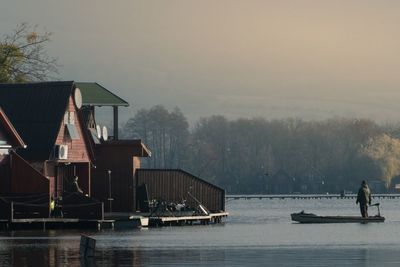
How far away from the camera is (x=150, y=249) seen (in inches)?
2029

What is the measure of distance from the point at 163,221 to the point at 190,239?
17.9 meters

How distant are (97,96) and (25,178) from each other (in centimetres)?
1912

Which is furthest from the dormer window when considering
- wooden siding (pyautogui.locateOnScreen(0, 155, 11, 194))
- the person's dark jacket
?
the person's dark jacket

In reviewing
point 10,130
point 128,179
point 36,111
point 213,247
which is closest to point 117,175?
point 128,179

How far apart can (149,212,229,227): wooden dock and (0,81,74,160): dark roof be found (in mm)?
6969

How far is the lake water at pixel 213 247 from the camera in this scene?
1756 inches

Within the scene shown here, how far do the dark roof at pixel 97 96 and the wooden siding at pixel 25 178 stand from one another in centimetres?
1613

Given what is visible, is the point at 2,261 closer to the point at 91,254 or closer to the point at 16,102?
the point at 91,254

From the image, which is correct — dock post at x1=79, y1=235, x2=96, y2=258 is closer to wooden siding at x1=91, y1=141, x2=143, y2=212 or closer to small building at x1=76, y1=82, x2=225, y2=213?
small building at x1=76, y1=82, x2=225, y2=213

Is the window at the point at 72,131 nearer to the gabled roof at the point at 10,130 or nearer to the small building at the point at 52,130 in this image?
the small building at the point at 52,130

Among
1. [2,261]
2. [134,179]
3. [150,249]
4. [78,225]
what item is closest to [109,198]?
[134,179]

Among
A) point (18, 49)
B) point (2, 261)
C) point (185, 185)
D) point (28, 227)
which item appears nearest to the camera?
point (2, 261)

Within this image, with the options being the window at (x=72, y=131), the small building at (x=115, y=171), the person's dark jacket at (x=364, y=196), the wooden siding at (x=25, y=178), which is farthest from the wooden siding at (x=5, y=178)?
the person's dark jacket at (x=364, y=196)

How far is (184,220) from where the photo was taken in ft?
266
